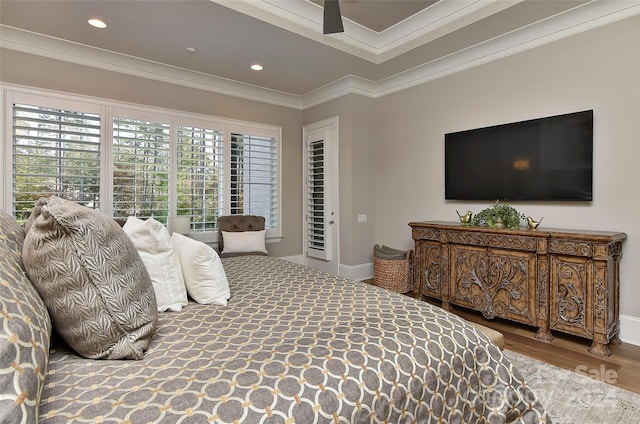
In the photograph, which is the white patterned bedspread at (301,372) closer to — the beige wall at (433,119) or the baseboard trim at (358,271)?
the beige wall at (433,119)

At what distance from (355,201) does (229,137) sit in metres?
2.02

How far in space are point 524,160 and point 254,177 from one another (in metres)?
3.47

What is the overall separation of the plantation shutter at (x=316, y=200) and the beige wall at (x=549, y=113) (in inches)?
40.9

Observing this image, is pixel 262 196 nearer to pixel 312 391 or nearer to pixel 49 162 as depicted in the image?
pixel 49 162

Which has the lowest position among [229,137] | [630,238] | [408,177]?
[630,238]

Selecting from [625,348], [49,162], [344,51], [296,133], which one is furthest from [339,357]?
[296,133]

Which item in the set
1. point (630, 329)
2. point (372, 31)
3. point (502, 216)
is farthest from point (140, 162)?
point (630, 329)

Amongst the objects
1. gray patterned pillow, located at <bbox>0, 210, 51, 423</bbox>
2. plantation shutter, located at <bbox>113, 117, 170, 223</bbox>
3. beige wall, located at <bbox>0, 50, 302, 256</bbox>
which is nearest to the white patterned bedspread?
gray patterned pillow, located at <bbox>0, 210, 51, 423</bbox>

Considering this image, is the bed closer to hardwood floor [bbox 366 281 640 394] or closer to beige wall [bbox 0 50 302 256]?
hardwood floor [bbox 366 281 640 394]

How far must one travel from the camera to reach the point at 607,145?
2820 mm

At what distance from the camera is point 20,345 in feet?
2.13

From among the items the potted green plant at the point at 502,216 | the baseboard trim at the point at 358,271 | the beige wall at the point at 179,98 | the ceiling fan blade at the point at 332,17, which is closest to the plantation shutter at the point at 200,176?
the beige wall at the point at 179,98

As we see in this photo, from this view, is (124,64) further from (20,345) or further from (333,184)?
(20,345)

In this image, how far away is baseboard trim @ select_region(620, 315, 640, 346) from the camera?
8.79 ft
